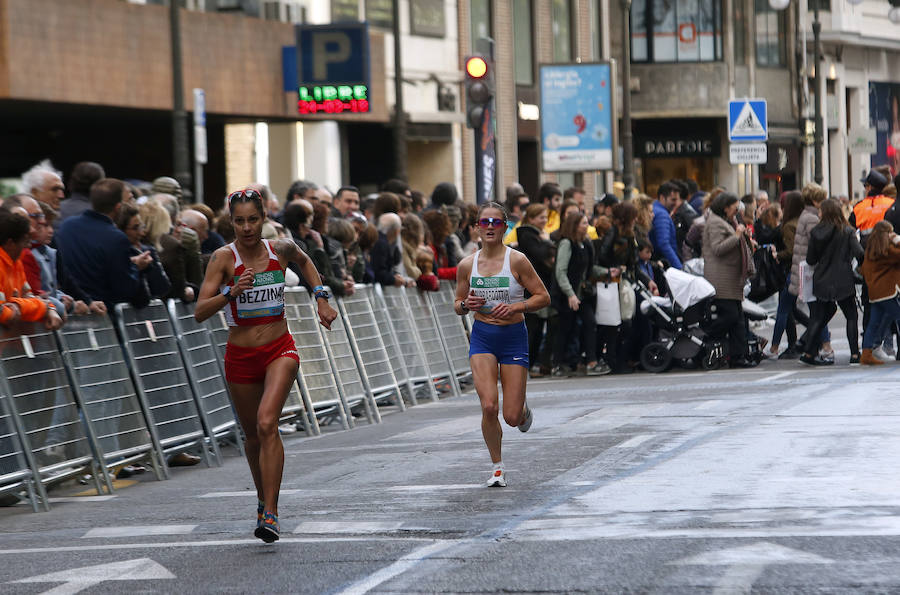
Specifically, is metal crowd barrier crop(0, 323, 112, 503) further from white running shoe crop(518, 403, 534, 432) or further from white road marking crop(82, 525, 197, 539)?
white running shoe crop(518, 403, 534, 432)

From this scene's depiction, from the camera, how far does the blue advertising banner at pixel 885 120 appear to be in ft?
205

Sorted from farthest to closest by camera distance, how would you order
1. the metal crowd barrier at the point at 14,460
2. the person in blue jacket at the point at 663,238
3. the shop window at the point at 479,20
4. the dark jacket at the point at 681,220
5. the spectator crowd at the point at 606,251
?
1. the shop window at the point at 479,20
2. the dark jacket at the point at 681,220
3. the person in blue jacket at the point at 663,238
4. the spectator crowd at the point at 606,251
5. the metal crowd barrier at the point at 14,460

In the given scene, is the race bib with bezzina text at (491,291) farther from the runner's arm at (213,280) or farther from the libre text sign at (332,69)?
the libre text sign at (332,69)

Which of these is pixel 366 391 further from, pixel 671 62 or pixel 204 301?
pixel 671 62

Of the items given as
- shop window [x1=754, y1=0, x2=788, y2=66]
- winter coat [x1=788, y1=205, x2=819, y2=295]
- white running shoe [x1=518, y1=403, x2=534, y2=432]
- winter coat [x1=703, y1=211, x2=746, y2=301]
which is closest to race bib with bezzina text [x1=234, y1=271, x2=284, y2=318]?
white running shoe [x1=518, y1=403, x2=534, y2=432]

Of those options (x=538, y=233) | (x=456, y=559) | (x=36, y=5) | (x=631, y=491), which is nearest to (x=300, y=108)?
(x=36, y=5)

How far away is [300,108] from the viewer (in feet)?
96.7

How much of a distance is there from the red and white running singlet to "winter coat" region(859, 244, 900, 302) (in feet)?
37.0

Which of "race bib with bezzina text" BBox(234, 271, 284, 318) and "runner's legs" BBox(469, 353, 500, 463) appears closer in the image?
"race bib with bezzina text" BBox(234, 271, 284, 318)

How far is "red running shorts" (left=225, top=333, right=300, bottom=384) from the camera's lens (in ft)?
31.6

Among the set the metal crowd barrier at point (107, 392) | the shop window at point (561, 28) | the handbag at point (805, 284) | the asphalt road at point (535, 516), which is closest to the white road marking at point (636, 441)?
the asphalt road at point (535, 516)

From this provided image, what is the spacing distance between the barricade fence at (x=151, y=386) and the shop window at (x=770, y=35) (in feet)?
127

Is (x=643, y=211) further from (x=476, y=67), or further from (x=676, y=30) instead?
(x=676, y=30)

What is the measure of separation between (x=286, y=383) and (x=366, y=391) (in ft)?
22.9
